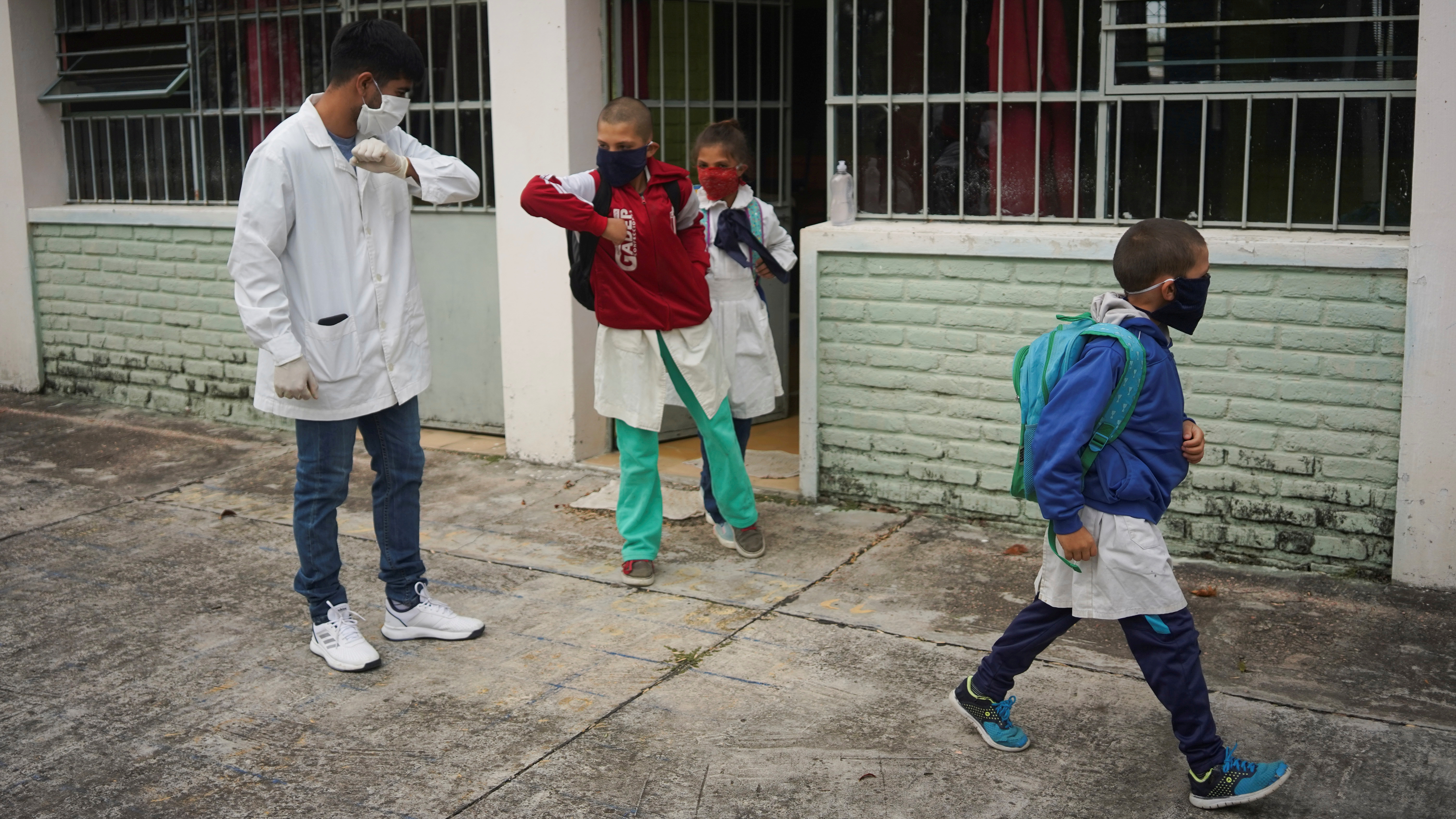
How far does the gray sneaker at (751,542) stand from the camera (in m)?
5.27

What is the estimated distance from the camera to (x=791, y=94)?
7312mm

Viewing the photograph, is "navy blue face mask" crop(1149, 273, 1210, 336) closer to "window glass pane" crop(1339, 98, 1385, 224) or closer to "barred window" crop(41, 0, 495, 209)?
"window glass pane" crop(1339, 98, 1385, 224)

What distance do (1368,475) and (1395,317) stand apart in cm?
57

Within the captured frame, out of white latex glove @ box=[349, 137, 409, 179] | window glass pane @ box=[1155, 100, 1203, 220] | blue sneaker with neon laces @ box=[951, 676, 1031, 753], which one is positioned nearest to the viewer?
blue sneaker with neon laces @ box=[951, 676, 1031, 753]

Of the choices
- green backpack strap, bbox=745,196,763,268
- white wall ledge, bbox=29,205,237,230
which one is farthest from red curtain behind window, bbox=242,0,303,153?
green backpack strap, bbox=745,196,763,268

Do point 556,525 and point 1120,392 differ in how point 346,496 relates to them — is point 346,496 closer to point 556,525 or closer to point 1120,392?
point 556,525

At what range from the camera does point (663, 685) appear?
4.06 meters

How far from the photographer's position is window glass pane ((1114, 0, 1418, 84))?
15.5 feet

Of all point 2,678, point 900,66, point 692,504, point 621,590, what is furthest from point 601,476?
point 2,678

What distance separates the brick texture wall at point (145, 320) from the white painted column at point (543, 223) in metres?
1.91

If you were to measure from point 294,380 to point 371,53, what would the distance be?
3.38 feet

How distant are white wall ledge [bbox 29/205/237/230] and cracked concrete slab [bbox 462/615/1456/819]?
5.07 m

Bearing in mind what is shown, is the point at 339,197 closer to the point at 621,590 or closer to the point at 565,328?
the point at 621,590

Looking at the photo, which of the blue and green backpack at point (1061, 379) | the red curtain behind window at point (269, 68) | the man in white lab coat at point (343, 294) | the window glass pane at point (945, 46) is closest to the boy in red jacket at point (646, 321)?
the man in white lab coat at point (343, 294)
